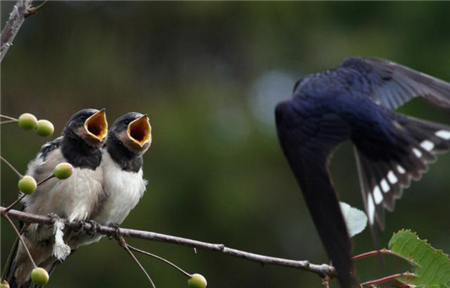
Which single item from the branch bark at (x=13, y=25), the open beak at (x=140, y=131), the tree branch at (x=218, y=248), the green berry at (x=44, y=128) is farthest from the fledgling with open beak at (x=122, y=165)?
the branch bark at (x=13, y=25)

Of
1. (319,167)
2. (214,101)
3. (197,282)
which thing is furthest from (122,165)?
(214,101)

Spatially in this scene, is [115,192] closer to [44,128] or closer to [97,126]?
[97,126]

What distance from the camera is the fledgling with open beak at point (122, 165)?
3652 millimetres

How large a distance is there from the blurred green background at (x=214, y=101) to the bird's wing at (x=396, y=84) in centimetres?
532

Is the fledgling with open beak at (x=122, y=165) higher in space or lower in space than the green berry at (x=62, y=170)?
lower

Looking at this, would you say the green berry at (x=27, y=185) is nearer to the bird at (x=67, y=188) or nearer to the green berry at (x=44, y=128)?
the green berry at (x=44, y=128)

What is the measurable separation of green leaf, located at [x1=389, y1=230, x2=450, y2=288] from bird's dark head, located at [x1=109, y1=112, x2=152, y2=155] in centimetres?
126

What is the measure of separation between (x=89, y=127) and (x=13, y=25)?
120cm

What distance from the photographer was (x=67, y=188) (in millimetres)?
3549

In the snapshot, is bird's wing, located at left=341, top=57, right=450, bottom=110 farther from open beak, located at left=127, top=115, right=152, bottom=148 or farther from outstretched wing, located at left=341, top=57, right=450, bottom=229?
open beak, located at left=127, top=115, right=152, bottom=148

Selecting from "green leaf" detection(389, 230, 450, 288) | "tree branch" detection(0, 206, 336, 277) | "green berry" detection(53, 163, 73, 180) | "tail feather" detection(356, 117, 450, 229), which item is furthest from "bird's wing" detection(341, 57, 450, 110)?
"green berry" detection(53, 163, 73, 180)

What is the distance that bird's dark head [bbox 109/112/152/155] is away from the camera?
3664mm

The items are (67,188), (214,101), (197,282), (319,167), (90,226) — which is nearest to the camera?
(197,282)

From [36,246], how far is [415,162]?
1.61 meters
